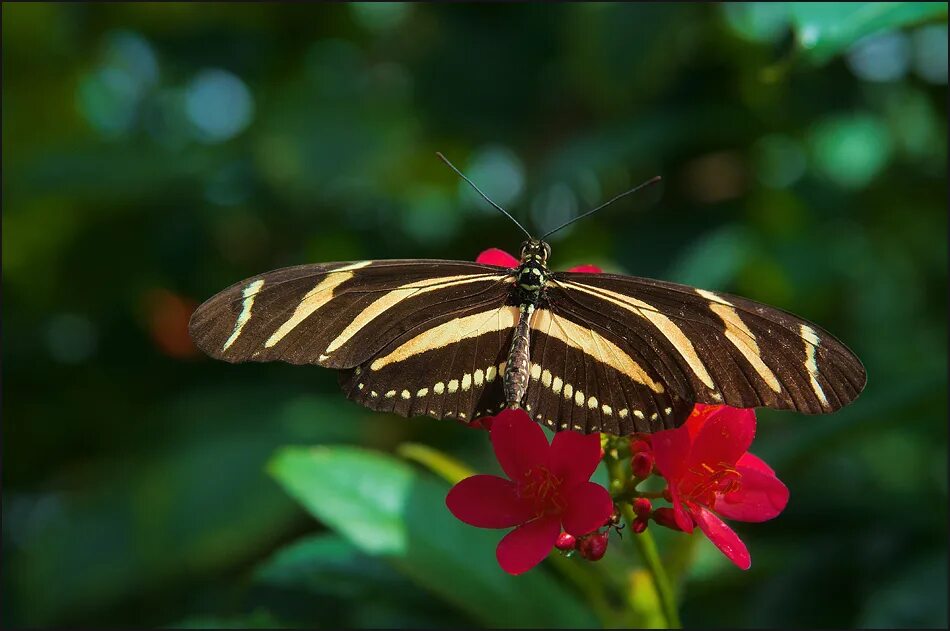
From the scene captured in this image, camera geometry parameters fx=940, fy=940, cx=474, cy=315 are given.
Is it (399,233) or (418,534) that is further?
(399,233)

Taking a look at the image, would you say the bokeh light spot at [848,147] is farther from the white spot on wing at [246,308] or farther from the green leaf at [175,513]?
the white spot on wing at [246,308]

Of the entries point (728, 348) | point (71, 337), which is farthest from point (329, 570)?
point (71, 337)

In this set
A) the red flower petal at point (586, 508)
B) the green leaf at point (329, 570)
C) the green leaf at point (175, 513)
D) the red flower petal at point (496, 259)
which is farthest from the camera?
the green leaf at point (175, 513)

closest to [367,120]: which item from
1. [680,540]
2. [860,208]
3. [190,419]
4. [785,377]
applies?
[190,419]

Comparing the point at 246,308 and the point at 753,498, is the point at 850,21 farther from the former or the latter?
the point at 246,308

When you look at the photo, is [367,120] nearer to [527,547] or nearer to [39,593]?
[39,593]

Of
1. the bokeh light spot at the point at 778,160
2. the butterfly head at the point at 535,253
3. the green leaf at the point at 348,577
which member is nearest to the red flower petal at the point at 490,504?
the butterfly head at the point at 535,253

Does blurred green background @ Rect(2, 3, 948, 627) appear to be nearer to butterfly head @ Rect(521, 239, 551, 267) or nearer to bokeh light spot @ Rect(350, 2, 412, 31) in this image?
bokeh light spot @ Rect(350, 2, 412, 31)
